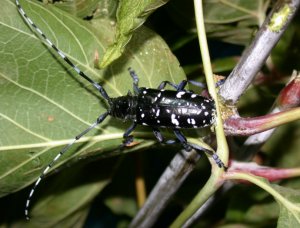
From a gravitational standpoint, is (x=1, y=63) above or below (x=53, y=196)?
above

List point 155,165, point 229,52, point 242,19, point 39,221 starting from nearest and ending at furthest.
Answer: point 242,19 → point 39,221 → point 155,165 → point 229,52

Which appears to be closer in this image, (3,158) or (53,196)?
(3,158)

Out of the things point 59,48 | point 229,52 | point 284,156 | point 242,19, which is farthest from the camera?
point 229,52

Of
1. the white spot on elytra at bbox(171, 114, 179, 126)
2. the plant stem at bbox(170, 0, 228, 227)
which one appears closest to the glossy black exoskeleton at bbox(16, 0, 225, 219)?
the white spot on elytra at bbox(171, 114, 179, 126)

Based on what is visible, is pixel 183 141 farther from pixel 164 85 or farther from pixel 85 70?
pixel 85 70

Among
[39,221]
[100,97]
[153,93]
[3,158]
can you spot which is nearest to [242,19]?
[153,93]

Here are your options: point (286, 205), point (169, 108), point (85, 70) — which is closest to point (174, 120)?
point (169, 108)

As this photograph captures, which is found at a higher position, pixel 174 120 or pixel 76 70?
pixel 76 70

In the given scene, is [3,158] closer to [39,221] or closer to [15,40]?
[15,40]
